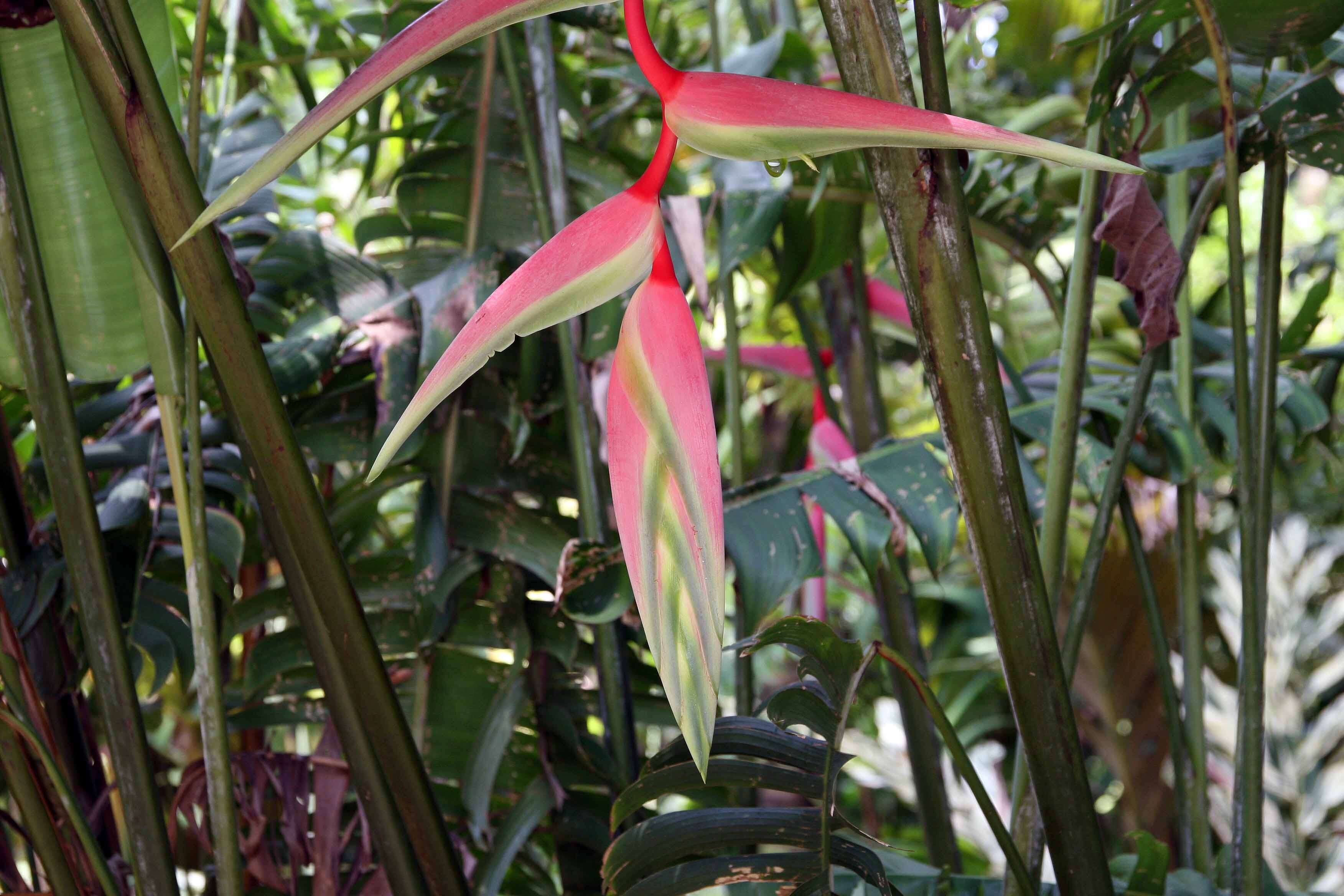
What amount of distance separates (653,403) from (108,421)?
1.94 feet

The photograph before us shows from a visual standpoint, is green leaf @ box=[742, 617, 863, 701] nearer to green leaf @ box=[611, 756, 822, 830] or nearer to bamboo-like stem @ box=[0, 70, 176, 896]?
green leaf @ box=[611, 756, 822, 830]

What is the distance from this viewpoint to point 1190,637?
1.68 ft

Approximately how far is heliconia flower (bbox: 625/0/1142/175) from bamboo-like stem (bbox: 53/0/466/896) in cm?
17

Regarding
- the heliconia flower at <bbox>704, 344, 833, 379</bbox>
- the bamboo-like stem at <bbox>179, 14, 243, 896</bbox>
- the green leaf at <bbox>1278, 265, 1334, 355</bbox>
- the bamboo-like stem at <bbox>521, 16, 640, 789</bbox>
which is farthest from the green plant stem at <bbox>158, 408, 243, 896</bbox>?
the green leaf at <bbox>1278, 265, 1334, 355</bbox>

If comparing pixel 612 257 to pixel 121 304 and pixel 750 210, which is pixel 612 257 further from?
pixel 750 210

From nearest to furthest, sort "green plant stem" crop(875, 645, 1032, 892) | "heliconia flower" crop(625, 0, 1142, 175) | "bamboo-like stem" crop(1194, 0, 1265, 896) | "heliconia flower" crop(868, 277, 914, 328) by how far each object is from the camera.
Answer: "heliconia flower" crop(625, 0, 1142, 175)
"green plant stem" crop(875, 645, 1032, 892)
"bamboo-like stem" crop(1194, 0, 1265, 896)
"heliconia flower" crop(868, 277, 914, 328)

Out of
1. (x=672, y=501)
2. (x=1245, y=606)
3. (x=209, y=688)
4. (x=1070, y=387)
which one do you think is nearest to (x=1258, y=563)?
(x=1245, y=606)

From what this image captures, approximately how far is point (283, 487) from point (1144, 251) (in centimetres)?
36

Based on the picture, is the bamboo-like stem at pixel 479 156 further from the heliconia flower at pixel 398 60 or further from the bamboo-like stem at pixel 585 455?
the heliconia flower at pixel 398 60

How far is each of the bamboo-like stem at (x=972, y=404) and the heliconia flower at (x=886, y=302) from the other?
611mm

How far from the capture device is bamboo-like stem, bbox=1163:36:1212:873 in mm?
510

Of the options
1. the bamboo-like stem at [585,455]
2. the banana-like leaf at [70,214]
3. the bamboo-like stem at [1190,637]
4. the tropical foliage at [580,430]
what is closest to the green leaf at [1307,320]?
the tropical foliage at [580,430]

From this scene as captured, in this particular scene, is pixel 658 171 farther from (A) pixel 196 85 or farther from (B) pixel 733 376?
(B) pixel 733 376

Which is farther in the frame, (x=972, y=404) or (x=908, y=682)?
(x=908, y=682)
